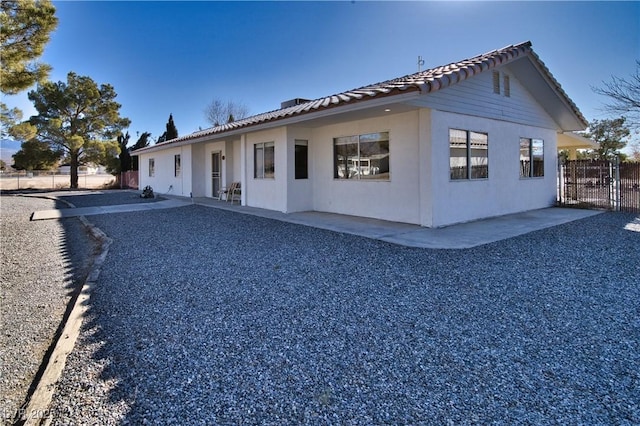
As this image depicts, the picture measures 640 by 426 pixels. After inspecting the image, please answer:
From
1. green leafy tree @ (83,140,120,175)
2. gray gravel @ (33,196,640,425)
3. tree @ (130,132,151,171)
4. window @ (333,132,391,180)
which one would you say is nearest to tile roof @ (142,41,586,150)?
window @ (333,132,391,180)

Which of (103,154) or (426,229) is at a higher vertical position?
(103,154)

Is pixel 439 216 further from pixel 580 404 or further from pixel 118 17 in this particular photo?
pixel 118 17

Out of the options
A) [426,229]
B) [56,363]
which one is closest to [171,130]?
[426,229]

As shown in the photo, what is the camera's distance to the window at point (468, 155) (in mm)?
9477

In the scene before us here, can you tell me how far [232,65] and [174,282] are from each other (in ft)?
62.2

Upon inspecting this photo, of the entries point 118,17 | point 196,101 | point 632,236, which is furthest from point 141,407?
point 196,101

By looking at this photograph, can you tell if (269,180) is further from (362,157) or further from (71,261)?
(71,261)

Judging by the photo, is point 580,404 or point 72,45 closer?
point 580,404

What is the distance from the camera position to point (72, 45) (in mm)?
12789

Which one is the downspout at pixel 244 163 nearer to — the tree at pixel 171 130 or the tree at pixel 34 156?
the tree at pixel 34 156

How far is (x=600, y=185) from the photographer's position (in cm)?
1338

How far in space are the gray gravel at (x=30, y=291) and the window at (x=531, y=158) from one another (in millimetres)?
12156

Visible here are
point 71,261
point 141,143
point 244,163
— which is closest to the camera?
point 71,261

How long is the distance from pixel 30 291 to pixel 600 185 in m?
16.2
